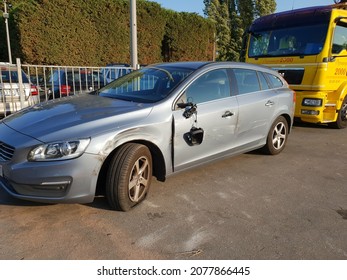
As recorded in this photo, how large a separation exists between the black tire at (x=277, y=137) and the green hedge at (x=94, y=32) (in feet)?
49.7

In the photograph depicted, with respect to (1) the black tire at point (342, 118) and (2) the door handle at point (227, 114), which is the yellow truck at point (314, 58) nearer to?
(1) the black tire at point (342, 118)

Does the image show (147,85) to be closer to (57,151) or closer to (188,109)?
(188,109)

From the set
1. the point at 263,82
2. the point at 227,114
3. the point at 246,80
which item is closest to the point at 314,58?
the point at 263,82

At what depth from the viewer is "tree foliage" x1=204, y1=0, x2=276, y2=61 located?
97.0 ft

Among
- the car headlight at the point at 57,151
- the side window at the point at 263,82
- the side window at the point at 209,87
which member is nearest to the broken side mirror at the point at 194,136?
the side window at the point at 209,87

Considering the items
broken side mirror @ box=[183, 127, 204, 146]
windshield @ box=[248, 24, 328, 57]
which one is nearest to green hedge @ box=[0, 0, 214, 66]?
windshield @ box=[248, 24, 328, 57]

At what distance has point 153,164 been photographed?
12.0 ft

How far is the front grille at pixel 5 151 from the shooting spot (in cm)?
294

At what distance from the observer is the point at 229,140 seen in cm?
431

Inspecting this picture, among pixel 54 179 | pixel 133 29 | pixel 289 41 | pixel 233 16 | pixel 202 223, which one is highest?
pixel 233 16

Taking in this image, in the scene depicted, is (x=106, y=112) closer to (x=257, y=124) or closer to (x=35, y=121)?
(x=35, y=121)

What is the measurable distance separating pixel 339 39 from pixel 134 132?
604cm

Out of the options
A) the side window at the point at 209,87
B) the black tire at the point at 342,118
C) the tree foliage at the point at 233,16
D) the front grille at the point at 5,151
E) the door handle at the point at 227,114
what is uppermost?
the tree foliage at the point at 233,16
